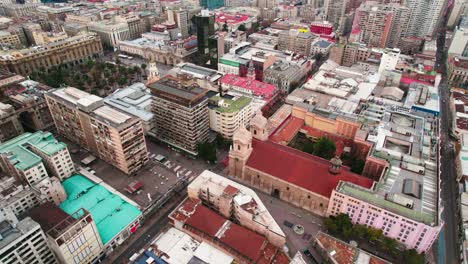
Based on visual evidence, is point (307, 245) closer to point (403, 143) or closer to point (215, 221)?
point (215, 221)

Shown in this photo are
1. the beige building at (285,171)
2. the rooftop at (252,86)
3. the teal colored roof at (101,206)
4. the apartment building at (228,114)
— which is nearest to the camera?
the teal colored roof at (101,206)

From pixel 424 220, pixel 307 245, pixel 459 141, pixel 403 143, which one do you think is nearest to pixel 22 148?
pixel 307 245

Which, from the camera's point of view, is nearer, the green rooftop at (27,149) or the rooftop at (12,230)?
the rooftop at (12,230)

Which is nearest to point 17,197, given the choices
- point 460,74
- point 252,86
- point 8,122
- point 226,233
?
point 8,122

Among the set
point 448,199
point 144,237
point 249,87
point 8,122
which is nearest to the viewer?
point 144,237

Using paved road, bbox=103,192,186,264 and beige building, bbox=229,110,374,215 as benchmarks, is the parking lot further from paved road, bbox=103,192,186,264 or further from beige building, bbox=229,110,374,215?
beige building, bbox=229,110,374,215

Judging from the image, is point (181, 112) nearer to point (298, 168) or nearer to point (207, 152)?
point (207, 152)

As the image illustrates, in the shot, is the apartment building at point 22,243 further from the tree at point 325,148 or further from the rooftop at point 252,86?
the rooftop at point 252,86

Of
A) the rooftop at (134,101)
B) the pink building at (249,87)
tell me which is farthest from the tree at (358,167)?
the rooftop at (134,101)
